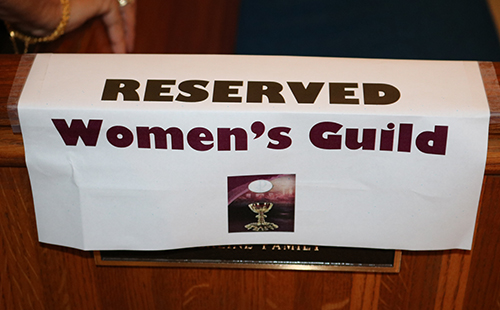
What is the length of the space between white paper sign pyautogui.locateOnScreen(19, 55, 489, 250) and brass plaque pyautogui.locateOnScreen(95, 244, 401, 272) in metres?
0.03

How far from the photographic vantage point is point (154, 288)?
2.57 feet

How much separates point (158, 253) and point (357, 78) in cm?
36

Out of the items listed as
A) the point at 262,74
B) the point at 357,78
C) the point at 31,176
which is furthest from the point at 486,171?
the point at 31,176

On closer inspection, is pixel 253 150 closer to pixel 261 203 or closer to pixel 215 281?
pixel 261 203

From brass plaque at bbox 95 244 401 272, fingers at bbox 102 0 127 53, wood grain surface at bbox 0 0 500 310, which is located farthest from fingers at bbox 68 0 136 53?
brass plaque at bbox 95 244 401 272

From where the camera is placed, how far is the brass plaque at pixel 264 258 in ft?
2.43

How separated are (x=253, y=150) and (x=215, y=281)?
23 cm

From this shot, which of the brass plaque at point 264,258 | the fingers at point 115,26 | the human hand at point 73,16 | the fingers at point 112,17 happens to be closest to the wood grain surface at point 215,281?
the brass plaque at point 264,258

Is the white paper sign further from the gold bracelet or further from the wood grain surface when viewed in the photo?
the gold bracelet

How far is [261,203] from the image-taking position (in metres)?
0.70

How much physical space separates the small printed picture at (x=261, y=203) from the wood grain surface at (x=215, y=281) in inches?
3.4

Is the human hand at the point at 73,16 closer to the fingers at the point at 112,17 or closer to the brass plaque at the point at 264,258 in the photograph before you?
the fingers at the point at 112,17

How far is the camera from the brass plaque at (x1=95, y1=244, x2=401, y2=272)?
741mm

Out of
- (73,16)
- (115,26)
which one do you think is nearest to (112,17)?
(115,26)
